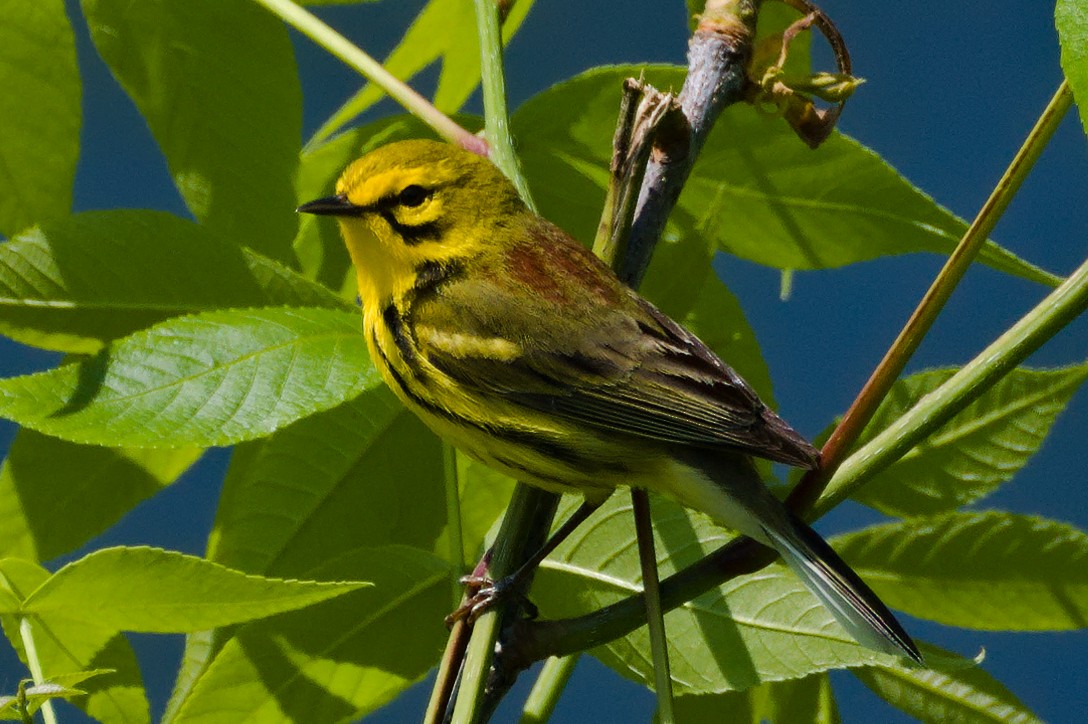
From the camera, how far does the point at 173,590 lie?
0.76 meters

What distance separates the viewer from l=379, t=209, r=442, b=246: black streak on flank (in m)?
1.30

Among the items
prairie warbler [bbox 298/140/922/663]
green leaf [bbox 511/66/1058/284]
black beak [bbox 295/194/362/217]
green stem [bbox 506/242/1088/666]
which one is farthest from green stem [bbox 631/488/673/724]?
black beak [bbox 295/194/362/217]

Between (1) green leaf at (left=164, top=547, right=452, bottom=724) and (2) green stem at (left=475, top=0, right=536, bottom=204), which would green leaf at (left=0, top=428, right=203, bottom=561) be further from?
(2) green stem at (left=475, top=0, right=536, bottom=204)

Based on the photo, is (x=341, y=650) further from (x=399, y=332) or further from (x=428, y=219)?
(x=428, y=219)

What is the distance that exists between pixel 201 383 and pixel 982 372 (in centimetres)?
48

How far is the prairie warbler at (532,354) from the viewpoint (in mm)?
1034

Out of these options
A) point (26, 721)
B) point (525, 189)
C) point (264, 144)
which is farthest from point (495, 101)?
point (26, 721)

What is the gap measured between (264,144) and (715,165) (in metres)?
0.39

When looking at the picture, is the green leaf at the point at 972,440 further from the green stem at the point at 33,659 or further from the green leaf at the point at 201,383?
the green stem at the point at 33,659

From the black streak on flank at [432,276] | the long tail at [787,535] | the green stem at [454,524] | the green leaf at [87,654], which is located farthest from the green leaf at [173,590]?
the black streak on flank at [432,276]

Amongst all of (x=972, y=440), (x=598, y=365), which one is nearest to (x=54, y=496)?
(x=598, y=365)

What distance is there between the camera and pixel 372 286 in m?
1.29

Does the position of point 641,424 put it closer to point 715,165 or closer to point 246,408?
point 715,165

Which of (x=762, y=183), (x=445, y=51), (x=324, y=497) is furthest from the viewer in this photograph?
(x=445, y=51)
